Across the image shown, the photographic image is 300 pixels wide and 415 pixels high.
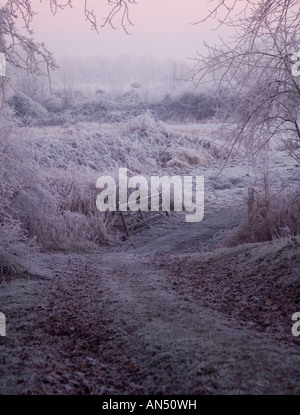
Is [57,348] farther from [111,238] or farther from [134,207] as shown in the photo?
[134,207]

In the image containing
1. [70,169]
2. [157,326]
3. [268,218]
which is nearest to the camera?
[157,326]

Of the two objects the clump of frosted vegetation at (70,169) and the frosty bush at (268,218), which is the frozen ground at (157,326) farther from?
the clump of frosted vegetation at (70,169)

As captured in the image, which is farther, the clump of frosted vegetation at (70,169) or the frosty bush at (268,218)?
the clump of frosted vegetation at (70,169)

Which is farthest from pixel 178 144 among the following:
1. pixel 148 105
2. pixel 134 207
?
pixel 148 105

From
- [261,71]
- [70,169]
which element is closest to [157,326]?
[261,71]

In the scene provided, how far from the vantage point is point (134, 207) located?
74.0 ft

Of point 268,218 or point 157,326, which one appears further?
point 268,218

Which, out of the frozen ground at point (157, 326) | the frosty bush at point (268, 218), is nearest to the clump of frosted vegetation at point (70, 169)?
the frozen ground at point (157, 326)

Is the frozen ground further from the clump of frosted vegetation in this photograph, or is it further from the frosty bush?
the clump of frosted vegetation

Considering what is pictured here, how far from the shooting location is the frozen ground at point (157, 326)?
4914 millimetres

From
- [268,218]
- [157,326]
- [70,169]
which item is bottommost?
[157,326]

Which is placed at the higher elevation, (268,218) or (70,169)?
(70,169)

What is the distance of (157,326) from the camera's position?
6.64 m

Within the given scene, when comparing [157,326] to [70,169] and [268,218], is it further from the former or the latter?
[70,169]
